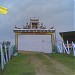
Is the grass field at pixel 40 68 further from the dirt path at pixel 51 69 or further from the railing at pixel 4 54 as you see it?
the railing at pixel 4 54

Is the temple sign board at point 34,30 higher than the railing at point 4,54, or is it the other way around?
the temple sign board at point 34,30

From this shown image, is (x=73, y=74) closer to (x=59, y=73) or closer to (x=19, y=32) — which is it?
(x=59, y=73)

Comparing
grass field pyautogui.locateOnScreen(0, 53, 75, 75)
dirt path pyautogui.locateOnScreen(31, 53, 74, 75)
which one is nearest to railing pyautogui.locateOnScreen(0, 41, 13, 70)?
grass field pyautogui.locateOnScreen(0, 53, 75, 75)

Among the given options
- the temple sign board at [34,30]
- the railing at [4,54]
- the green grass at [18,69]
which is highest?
the temple sign board at [34,30]

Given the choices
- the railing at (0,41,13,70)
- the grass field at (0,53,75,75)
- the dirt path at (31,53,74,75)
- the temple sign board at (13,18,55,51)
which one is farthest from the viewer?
→ the temple sign board at (13,18,55,51)

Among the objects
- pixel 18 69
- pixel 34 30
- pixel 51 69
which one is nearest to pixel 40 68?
pixel 51 69

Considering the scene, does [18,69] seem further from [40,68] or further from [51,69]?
[51,69]

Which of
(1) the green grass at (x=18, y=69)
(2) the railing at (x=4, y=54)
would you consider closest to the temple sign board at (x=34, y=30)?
(2) the railing at (x=4, y=54)

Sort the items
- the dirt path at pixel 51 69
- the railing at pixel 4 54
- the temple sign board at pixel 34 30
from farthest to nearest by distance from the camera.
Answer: the temple sign board at pixel 34 30, the railing at pixel 4 54, the dirt path at pixel 51 69

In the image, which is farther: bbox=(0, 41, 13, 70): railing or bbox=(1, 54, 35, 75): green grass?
bbox=(0, 41, 13, 70): railing

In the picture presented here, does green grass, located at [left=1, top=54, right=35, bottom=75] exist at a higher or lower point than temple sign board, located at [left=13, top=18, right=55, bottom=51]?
lower

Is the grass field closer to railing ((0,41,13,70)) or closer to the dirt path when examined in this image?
the dirt path

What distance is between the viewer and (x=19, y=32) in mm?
52438

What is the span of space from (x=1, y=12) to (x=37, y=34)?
129 feet
